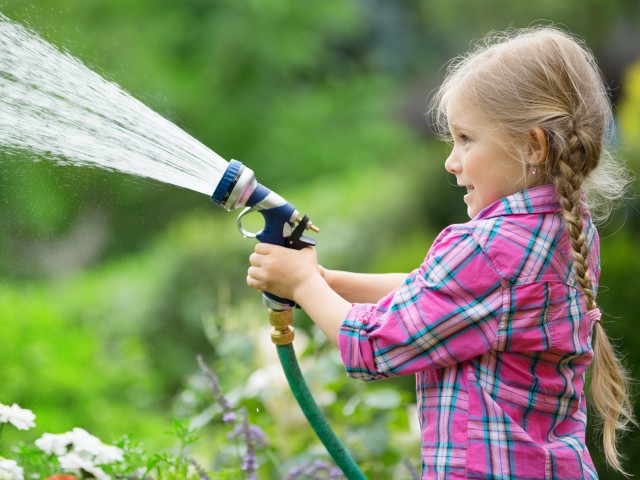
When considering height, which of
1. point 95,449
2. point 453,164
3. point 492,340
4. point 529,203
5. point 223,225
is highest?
point 223,225

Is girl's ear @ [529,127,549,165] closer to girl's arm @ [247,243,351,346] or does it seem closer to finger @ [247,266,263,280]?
girl's arm @ [247,243,351,346]

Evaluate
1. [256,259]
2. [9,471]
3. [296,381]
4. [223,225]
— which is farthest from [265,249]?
[223,225]

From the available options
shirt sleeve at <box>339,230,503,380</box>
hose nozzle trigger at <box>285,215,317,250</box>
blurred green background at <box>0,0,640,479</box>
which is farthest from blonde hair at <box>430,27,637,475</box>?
blurred green background at <box>0,0,640,479</box>

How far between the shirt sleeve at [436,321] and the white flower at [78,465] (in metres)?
0.71

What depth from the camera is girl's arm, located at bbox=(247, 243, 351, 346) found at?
1843mm

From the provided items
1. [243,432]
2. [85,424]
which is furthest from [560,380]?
[85,424]

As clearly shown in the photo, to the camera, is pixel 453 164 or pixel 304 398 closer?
pixel 453 164

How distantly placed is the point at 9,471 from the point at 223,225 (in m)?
3.66

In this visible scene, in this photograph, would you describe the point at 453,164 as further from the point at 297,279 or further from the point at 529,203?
the point at 297,279

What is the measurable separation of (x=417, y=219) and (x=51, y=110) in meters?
3.37

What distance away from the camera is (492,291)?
1737 mm

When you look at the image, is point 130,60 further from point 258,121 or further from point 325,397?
point 325,397

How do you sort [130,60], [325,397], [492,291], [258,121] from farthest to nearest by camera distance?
[258,121]
[130,60]
[325,397]
[492,291]

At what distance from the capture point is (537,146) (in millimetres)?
1813
